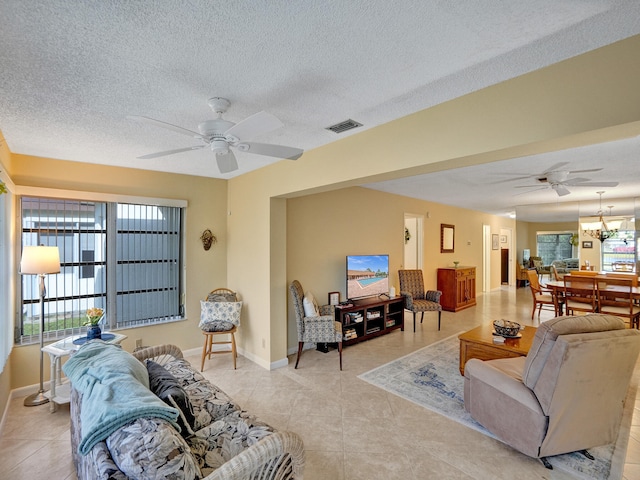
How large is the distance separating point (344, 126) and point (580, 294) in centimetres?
518

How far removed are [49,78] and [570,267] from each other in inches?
372

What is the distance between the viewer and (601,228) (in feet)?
20.7

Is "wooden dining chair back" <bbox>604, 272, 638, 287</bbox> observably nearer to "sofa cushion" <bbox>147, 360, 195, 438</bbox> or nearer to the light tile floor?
the light tile floor

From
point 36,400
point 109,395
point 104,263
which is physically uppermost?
point 104,263

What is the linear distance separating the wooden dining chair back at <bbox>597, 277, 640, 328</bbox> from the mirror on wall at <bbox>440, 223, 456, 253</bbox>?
304 centimetres

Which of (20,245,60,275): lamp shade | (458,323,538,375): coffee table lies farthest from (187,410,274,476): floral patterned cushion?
(458,323,538,375): coffee table

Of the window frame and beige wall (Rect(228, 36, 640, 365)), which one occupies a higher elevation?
beige wall (Rect(228, 36, 640, 365))

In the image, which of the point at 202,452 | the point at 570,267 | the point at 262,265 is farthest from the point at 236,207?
the point at 570,267

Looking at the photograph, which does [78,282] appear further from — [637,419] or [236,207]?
[637,419]

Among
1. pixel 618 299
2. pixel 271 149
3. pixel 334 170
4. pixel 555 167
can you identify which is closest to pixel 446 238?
pixel 618 299

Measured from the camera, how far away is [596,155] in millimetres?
3273

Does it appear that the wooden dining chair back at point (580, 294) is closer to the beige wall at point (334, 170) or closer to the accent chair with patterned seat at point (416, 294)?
the accent chair with patterned seat at point (416, 294)

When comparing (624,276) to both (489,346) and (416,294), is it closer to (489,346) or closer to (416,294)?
(416,294)

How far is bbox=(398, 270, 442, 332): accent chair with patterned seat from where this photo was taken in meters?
5.36
